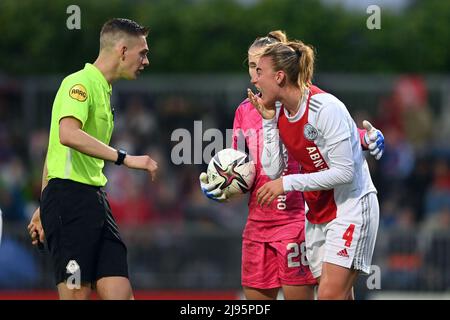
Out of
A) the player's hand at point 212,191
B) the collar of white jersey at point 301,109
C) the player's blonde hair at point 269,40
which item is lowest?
the player's hand at point 212,191

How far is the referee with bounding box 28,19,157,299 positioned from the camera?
8.67m

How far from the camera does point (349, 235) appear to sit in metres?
8.79

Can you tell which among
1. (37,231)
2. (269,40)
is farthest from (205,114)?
(37,231)

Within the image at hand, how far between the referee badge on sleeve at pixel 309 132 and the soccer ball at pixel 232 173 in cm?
73

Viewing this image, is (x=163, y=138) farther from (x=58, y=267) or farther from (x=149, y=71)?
(x=58, y=267)

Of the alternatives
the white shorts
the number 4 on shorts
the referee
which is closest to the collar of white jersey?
the white shorts

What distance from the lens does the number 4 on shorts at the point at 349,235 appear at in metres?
8.77

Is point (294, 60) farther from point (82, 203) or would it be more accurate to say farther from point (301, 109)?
point (82, 203)

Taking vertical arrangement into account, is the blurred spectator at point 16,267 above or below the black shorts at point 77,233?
below

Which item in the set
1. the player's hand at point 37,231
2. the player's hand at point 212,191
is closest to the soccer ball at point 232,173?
the player's hand at point 212,191

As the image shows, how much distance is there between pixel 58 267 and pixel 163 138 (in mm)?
9882

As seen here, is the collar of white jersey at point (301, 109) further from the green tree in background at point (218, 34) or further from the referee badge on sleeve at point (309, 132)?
the green tree in background at point (218, 34)
